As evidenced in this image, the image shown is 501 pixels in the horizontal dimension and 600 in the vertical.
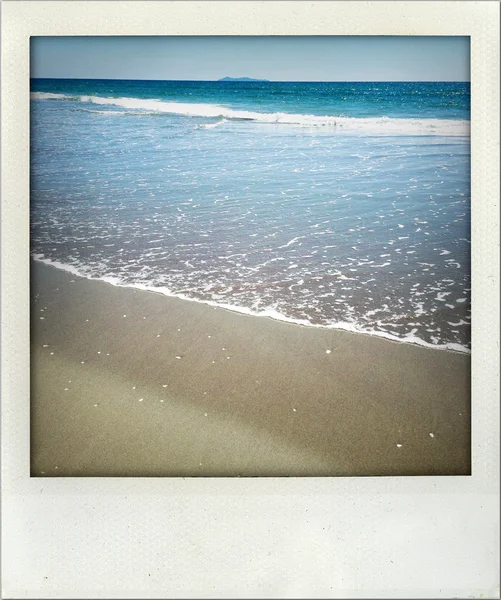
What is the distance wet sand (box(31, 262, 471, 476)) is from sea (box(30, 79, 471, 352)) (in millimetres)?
111

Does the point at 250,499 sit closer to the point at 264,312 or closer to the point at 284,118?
the point at 264,312

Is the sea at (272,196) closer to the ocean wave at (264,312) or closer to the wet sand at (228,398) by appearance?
the ocean wave at (264,312)

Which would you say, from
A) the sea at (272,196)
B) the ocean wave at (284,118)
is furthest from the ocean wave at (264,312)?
the ocean wave at (284,118)

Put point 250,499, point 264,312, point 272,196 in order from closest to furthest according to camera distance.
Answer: point 250,499, point 264,312, point 272,196

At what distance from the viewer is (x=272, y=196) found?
86.8 inches

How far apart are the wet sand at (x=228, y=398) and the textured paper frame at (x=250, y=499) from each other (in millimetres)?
64

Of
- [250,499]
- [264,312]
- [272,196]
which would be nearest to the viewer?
[250,499]

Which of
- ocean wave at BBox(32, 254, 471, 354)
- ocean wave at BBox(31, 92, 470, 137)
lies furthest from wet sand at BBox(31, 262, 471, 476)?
ocean wave at BBox(31, 92, 470, 137)

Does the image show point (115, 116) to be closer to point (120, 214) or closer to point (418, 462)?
point (120, 214)

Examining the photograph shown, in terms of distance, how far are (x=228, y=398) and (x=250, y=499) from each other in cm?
38

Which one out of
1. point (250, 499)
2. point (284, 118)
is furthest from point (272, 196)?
point (250, 499)

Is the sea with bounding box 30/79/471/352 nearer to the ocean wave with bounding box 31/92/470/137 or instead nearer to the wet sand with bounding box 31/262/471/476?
the ocean wave with bounding box 31/92/470/137

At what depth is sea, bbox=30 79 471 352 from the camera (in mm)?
1996

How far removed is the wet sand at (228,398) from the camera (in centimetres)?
192
